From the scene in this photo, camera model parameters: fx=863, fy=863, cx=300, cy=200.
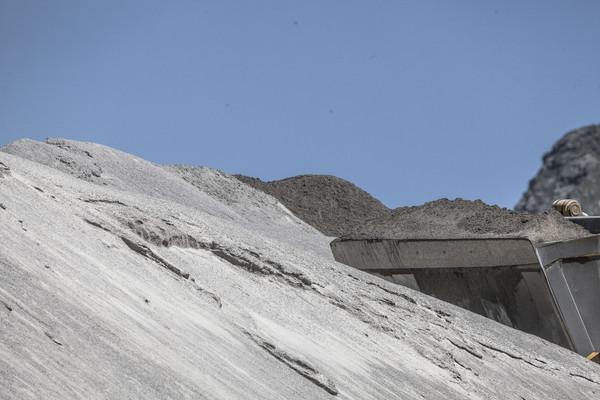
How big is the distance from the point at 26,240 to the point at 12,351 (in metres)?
2.11

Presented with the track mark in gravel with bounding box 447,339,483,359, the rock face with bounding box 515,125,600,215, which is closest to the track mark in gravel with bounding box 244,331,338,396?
the track mark in gravel with bounding box 447,339,483,359

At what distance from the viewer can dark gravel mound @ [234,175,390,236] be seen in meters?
25.7

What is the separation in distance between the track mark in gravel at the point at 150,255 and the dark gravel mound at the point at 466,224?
5326 millimetres

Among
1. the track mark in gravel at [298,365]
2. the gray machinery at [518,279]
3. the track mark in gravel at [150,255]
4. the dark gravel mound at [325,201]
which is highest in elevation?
the dark gravel mound at [325,201]

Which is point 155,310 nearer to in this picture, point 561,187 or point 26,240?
point 26,240

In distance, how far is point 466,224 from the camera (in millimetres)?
12602

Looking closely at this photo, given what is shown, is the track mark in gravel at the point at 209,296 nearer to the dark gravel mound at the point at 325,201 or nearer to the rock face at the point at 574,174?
the rock face at the point at 574,174

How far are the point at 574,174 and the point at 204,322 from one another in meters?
11.6

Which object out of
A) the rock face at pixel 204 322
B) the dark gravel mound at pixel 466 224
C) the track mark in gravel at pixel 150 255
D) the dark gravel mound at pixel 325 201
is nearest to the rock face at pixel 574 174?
the dark gravel mound at pixel 466 224

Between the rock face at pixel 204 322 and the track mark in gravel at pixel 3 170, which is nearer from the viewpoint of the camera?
the rock face at pixel 204 322

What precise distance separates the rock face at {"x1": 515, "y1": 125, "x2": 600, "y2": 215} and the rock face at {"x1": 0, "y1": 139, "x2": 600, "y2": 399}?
551 cm

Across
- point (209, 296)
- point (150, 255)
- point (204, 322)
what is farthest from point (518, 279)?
point (204, 322)

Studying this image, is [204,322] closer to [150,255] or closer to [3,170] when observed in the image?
[150,255]

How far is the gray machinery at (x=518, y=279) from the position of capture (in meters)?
11.4
